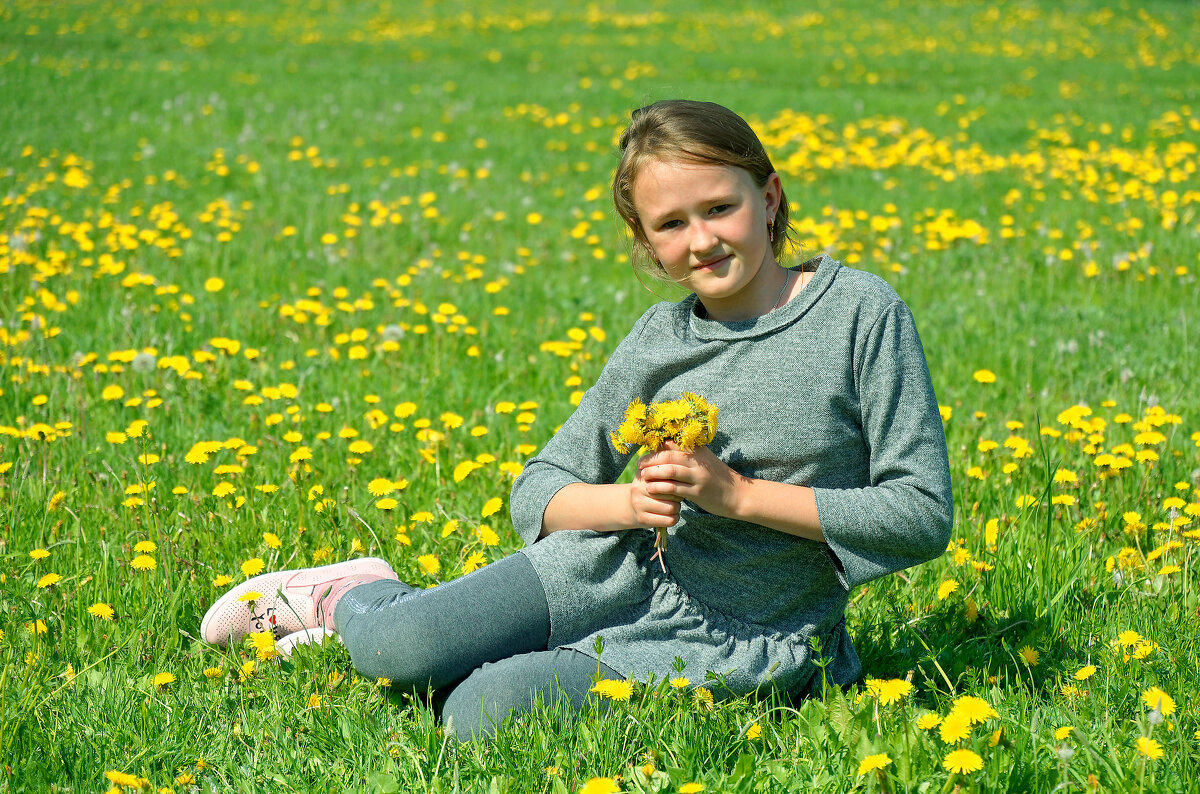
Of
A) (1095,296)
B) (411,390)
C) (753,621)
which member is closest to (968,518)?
(753,621)

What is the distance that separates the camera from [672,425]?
1.78 metres

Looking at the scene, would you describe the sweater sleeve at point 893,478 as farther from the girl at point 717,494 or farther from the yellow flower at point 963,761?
the yellow flower at point 963,761

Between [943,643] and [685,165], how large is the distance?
124cm

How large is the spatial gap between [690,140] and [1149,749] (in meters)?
1.29

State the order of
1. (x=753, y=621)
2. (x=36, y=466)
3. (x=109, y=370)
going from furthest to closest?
1. (x=109, y=370)
2. (x=36, y=466)
3. (x=753, y=621)

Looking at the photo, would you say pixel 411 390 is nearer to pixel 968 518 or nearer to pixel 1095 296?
pixel 968 518

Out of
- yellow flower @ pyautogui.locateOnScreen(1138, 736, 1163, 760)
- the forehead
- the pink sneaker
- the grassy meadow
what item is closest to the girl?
the forehead

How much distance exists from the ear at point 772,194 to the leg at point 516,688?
99cm

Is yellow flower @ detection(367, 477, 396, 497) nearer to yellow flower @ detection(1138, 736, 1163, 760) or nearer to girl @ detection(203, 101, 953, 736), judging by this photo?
girl @ detection(203, 101, 953, 736)

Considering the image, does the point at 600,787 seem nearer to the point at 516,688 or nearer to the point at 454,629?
the point at 516,688

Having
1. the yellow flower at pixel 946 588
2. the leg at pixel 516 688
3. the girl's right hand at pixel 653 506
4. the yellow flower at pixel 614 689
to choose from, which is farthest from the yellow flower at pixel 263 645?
the yellow flower at pixel 946 588

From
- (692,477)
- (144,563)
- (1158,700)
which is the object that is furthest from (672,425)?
(144,563)

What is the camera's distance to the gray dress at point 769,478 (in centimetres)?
192

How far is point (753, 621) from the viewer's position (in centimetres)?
211
